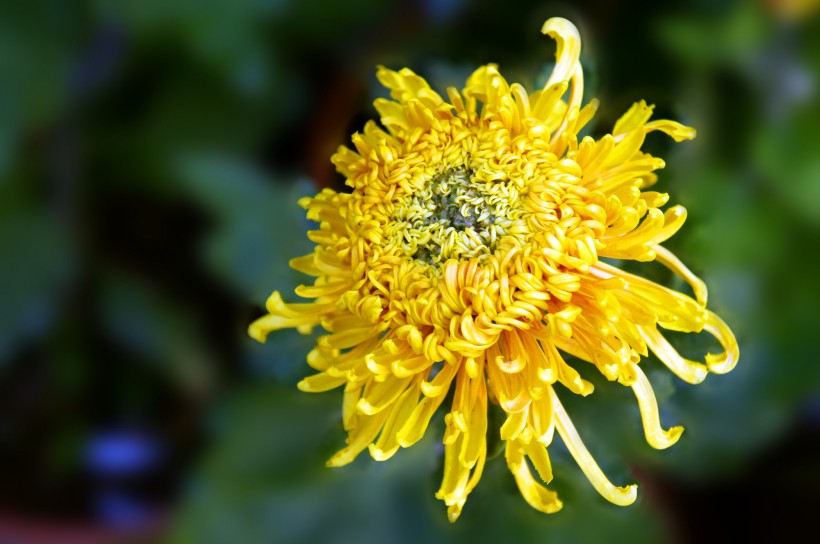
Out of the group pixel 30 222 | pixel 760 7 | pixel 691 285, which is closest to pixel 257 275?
pixel 30 222

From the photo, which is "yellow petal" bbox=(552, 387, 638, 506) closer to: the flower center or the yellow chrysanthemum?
the yellow chrysanthemum

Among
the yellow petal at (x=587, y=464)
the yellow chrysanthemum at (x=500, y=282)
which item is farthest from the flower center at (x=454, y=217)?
the yellow petal at (x=587, y=464)

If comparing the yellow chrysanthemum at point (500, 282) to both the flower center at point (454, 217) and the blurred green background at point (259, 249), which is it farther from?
the blurred green background at point (259, 249)

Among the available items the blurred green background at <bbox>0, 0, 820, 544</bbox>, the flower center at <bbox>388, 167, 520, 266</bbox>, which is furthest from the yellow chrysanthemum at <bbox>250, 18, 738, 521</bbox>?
the blurred green background at <bbox>0, 0, 820, 544</bbox>

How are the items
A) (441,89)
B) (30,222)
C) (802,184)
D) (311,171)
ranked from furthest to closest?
1. (30,222)
2. (311,171)
3. (802,184)
4. (441,89)

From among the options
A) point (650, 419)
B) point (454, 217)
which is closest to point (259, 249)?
point (454, 217)

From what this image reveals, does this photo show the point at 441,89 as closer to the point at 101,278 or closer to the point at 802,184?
the point at 802,184

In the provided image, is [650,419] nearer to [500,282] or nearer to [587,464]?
[587,464]

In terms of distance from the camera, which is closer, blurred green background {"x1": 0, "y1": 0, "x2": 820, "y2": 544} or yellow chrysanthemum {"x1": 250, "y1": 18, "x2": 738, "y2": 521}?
yellow chrysanthemum {"x1": 250, "y1": 18, "x2": 738, "y2": 521}
